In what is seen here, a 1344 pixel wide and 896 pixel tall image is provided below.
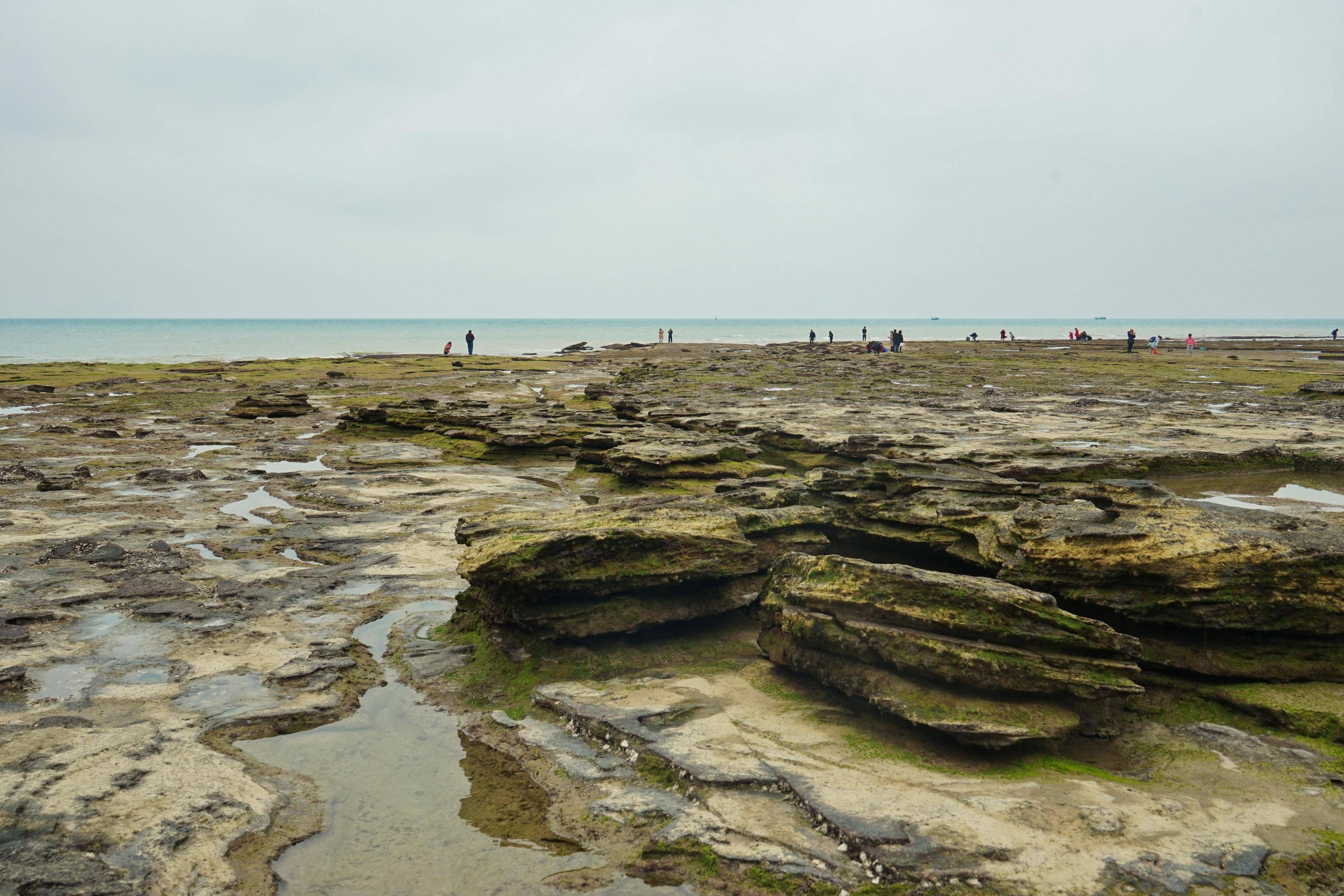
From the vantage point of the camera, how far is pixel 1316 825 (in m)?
6.24

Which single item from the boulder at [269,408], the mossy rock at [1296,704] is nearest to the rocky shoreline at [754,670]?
the mossy rock at [1296,704]

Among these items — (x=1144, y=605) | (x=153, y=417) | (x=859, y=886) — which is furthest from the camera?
(x=153, y=417)

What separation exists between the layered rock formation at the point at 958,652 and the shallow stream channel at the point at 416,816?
314 cm

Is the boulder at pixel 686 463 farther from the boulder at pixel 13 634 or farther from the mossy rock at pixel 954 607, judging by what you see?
the boulder at pixel 13 634

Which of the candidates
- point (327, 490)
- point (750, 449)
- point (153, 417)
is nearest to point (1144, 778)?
point (750, 449)

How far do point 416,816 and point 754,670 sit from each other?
4.16 meters

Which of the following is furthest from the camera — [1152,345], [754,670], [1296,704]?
[1152,345]

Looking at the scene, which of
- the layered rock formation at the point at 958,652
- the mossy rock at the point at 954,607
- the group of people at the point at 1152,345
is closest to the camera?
the layered rock formation at the point at 958,652

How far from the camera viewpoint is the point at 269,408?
35.5 metres

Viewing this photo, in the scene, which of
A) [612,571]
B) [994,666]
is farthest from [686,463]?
[994,666]

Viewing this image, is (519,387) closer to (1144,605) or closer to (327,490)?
(327,490)

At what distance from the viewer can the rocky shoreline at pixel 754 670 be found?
20.4 ft

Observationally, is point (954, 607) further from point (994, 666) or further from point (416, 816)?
point (416, 816)

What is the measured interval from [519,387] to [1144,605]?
143 feet
